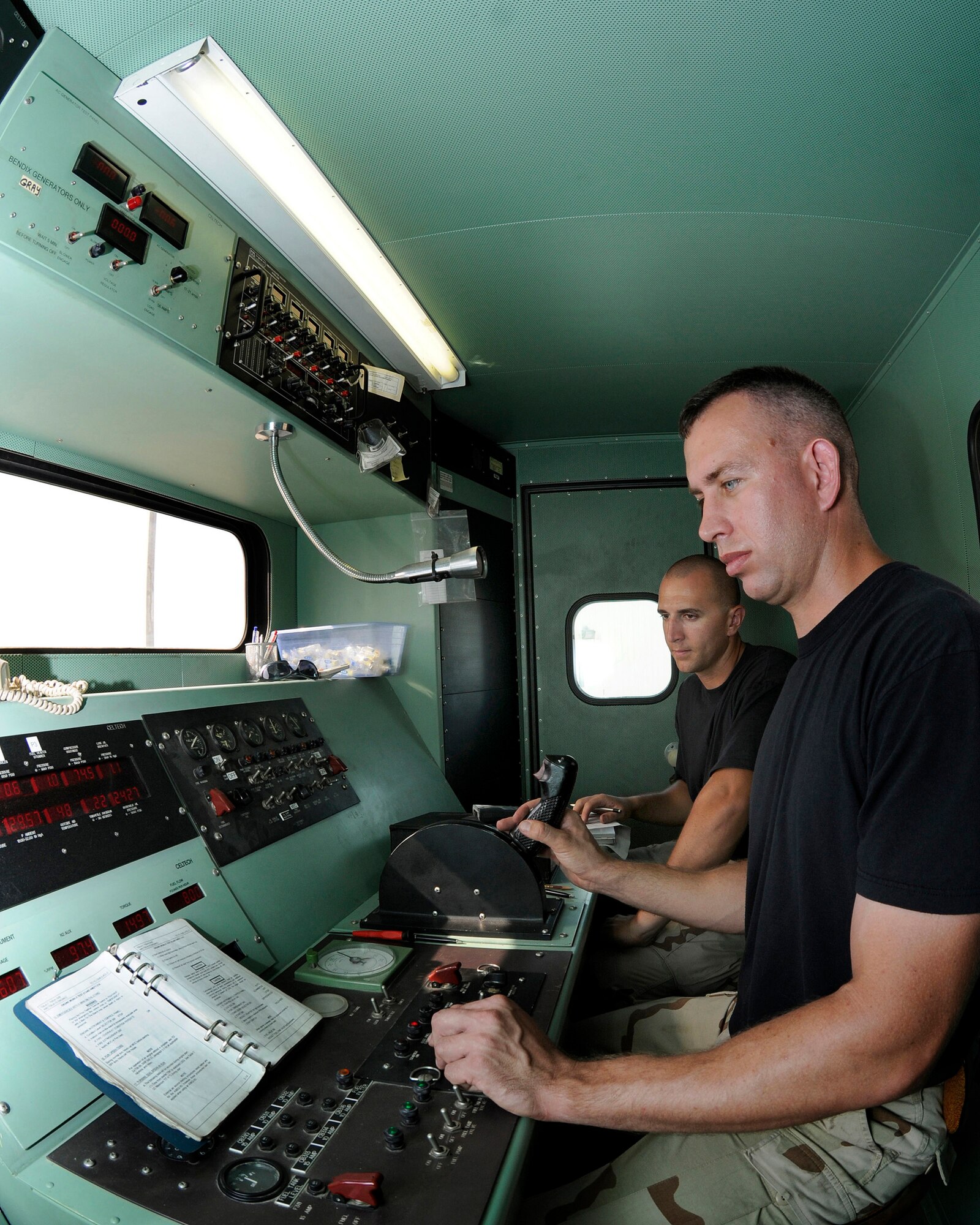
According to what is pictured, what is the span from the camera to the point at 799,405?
1.32 m

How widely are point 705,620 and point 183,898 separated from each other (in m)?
1.96

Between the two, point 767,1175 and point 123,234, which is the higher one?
point 123,234

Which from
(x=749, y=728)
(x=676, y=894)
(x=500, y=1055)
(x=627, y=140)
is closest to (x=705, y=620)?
(x=749, y=728)

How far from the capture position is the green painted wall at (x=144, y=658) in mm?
1551

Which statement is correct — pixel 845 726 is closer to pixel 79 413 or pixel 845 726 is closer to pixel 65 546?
pixel 79 413

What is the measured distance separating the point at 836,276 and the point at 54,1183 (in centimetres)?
281

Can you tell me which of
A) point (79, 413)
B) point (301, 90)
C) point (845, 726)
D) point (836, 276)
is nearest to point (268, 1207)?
point (845, 726)

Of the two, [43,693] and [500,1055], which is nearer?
[500,1055]

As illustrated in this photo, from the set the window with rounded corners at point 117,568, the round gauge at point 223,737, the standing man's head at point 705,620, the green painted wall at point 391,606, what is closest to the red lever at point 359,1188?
the round gauge at point 223,737

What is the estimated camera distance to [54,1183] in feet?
2.78

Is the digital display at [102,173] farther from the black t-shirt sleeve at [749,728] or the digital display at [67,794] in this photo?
the black t-shirt sleeve at [749,728]

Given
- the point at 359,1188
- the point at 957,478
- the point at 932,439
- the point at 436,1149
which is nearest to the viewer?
the point at 359,1188

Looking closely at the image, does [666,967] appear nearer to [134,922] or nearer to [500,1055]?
[500,1055]

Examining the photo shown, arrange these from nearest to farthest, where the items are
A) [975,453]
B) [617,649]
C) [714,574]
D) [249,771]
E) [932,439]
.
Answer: [249,771]
[975,453]
[932,439]
[714,574]
[617,649]
